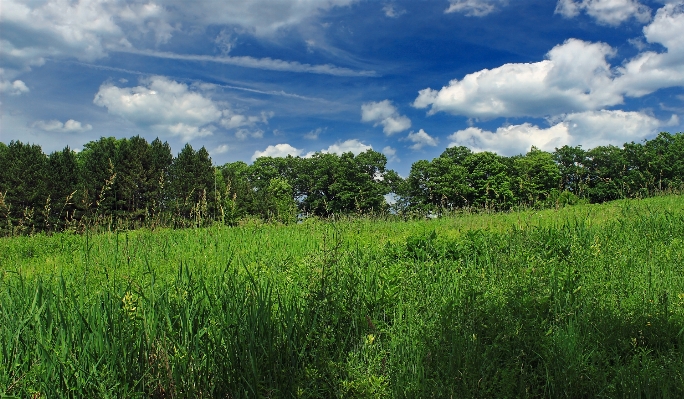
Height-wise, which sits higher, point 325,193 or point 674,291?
point 325,193

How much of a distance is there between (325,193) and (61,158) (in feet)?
110

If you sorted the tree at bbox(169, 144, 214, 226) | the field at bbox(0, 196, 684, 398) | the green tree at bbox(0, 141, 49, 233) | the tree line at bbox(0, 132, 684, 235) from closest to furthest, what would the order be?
1. the field at bbox(0, 196, 684, 398)
2. the green tree at bbox(0, 141, 49, 233)
3. the tree line at bbox(0, 132, 684, 235)
4. the tree at bbox(169, 144, 214, 226)

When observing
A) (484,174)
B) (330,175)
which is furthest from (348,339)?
(330,175)

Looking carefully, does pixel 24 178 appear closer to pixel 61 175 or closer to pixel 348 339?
pixel 61 175

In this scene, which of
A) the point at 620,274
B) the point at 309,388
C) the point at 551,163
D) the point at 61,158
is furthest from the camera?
the point at 551,163

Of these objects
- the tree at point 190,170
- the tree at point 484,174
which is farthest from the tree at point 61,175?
the tree at point 484,174

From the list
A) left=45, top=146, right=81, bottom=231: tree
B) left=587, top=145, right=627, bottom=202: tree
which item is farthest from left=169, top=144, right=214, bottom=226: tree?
left=587, top=145, right=627, bottom=202: tree

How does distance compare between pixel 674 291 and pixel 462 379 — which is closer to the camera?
pixel 462 379

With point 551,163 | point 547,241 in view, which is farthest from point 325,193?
point 547,241

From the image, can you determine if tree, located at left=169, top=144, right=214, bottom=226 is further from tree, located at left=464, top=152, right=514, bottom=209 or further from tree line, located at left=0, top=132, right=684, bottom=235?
tree, located at left=464, top=152, right=514, bottom=209

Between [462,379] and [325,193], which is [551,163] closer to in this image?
[325,193]

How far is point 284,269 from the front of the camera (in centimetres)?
508

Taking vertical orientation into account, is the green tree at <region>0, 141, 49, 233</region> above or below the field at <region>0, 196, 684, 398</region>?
above

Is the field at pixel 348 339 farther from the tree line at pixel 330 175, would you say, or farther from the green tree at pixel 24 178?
the green tree at pixel 24 178
